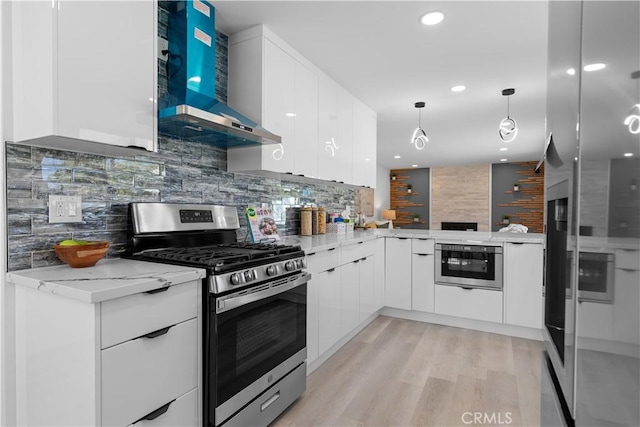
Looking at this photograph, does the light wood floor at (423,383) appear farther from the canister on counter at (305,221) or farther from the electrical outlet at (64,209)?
the electrical outlet at (64,209)

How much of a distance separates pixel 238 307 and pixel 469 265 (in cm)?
265

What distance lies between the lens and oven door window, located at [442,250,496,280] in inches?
135

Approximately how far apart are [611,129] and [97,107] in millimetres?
1688

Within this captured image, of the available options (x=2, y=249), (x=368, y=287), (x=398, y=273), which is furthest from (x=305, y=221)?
(x=2, y=249)

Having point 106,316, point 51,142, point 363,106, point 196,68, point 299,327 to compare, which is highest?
point 363,106

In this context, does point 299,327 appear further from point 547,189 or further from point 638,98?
point 638,98

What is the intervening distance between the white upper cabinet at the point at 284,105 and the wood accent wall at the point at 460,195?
7663 millimetres

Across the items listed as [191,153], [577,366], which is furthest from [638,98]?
[191,153]

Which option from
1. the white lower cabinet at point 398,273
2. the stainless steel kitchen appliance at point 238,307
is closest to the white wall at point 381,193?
the white lower cabinet at point 398,273

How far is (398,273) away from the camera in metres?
3.83

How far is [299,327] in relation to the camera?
215 cm

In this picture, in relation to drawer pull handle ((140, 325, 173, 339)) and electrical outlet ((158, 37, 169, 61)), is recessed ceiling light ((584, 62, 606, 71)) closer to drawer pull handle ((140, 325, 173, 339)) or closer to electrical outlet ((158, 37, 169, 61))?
drawer pull handle ((140, 325, 173, 339))

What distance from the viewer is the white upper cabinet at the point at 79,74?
4.43 feet

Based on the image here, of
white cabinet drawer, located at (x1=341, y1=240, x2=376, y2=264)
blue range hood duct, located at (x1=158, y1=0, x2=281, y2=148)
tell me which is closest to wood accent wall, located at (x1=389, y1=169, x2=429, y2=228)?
white cabinet drawer, located at (x1=341, y1=240, x2=376, y2=264)
